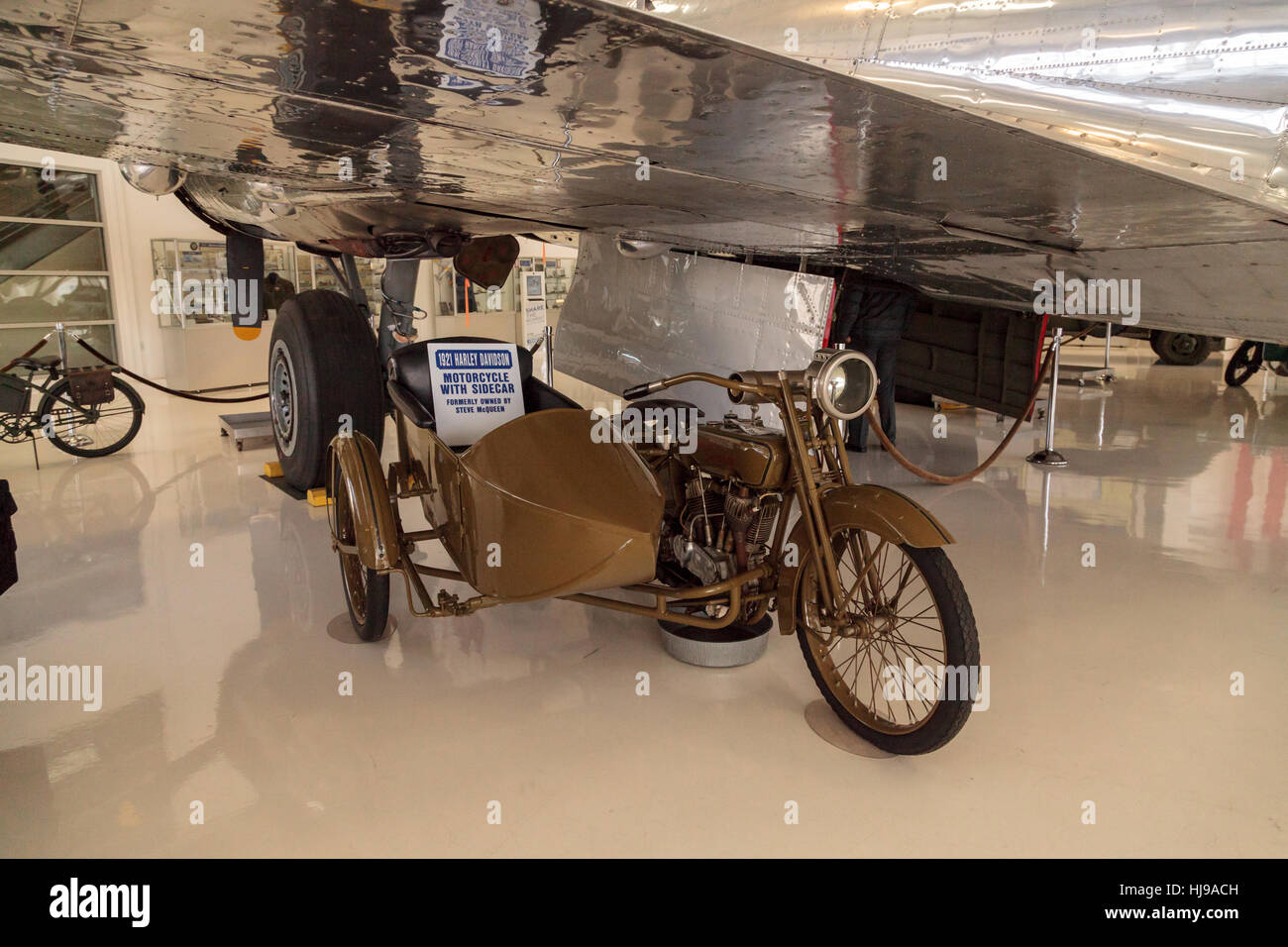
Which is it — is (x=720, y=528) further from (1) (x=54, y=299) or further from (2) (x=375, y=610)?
(1) (x=54, y=299)

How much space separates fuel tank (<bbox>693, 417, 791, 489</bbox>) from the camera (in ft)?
8.09

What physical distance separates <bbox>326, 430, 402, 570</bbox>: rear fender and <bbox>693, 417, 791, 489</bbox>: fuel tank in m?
1.03

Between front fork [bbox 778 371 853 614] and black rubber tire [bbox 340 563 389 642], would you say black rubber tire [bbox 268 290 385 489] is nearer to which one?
black rubber tire [bbox 340 563 389 642]

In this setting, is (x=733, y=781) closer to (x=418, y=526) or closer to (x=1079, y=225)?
(x=1079, y=225)

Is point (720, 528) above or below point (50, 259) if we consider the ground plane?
below

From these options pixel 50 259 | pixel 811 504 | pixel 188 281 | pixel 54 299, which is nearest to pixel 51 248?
pixel 50 259

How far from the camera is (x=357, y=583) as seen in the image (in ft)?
10.4

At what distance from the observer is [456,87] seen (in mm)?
1873

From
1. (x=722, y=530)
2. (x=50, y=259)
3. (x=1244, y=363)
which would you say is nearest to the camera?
(x=722, y=530)

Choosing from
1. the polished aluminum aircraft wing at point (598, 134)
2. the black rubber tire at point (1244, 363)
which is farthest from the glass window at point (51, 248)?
the black rubber tire at point (1244, 363)

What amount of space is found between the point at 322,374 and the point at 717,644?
2852mm

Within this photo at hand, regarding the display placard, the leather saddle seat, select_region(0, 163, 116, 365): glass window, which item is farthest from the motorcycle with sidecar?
select_region(0, 163, 116, 365): glass window

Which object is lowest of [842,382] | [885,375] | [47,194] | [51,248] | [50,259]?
[885,375]

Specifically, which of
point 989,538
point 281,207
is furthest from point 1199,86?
point 281,207
